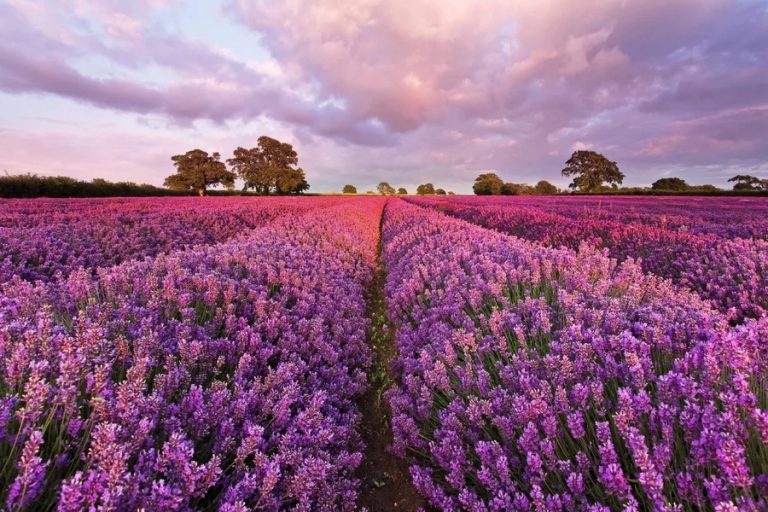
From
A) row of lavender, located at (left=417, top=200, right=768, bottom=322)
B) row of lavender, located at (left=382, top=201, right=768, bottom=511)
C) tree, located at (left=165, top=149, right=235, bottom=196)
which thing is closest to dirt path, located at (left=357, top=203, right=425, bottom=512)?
row of lavender, located at (left=382, top=201, right=768, bottom=511)

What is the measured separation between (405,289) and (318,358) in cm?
188

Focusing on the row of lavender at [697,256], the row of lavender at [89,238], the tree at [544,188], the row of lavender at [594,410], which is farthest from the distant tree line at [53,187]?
the tree at [544,188]

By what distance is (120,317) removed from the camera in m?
2.38

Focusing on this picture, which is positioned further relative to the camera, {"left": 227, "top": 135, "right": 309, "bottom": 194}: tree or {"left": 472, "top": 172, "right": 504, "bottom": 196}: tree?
{"left": 472, "top": 172, "right": 504, "bottom": 196}: tree

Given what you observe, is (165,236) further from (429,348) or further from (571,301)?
(571,301)

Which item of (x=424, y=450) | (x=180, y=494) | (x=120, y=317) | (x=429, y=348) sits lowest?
(x=424, y=450)

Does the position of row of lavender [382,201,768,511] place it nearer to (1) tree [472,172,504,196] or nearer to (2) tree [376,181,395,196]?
(1) tree [472,172,504,196]

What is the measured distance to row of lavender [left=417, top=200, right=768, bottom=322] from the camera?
13.8 ft

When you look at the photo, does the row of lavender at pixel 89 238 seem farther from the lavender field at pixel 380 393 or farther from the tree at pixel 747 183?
the tree at pixel 747 183

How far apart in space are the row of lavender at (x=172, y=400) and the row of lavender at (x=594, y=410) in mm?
604

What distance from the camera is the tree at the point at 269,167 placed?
206ft

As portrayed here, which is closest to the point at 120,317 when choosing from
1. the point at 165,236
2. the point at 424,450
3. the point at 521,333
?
the point at 424,450

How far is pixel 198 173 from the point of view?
56469mm

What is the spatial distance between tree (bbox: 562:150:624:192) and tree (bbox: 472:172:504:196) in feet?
40.6
